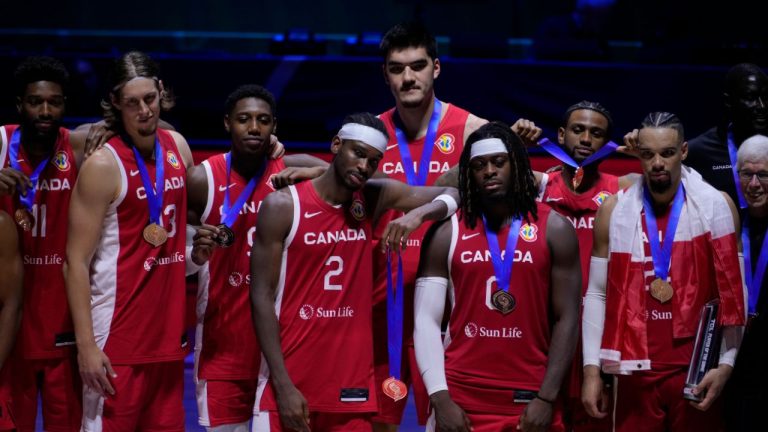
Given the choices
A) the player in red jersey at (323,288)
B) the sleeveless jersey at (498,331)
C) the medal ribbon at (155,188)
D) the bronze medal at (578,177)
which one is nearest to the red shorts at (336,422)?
the player in red jersey at (323,288)

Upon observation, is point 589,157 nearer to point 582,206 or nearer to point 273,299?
point 582,206

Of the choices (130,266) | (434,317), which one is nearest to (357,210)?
(434,317)

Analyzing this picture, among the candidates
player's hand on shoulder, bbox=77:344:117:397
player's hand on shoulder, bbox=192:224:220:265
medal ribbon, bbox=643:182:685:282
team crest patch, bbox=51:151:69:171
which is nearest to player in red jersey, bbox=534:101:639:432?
medal ribbon, bbox=643:182:685:282

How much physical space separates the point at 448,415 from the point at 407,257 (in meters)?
1.19

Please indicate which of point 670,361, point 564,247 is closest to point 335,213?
point 564,247

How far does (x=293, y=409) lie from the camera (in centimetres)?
420

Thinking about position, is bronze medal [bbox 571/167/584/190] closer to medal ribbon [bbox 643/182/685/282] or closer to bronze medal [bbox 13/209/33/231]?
medal ribbon [bbox 643/182/685/282]

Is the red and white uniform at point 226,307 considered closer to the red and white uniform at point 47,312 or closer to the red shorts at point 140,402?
the red shorts at point 140,402

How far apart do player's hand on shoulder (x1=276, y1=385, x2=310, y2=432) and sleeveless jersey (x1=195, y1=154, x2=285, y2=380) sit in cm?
60

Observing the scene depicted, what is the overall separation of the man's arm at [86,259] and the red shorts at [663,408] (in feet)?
7.14

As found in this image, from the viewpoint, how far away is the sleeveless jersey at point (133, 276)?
461 centimetres

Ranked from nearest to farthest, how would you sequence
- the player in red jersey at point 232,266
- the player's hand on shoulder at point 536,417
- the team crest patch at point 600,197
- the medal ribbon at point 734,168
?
the player's hand on shoulder at point 536,417
the medal ribbon at point 734,168
the player in red jersey at point 232,266
the team crest patch at point 600,197

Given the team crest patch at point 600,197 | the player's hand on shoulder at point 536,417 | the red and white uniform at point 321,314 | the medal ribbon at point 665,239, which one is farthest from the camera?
the team crest patch at point 600,197

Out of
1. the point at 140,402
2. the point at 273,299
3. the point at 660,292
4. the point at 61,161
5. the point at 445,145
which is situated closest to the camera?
the point at 273,299
